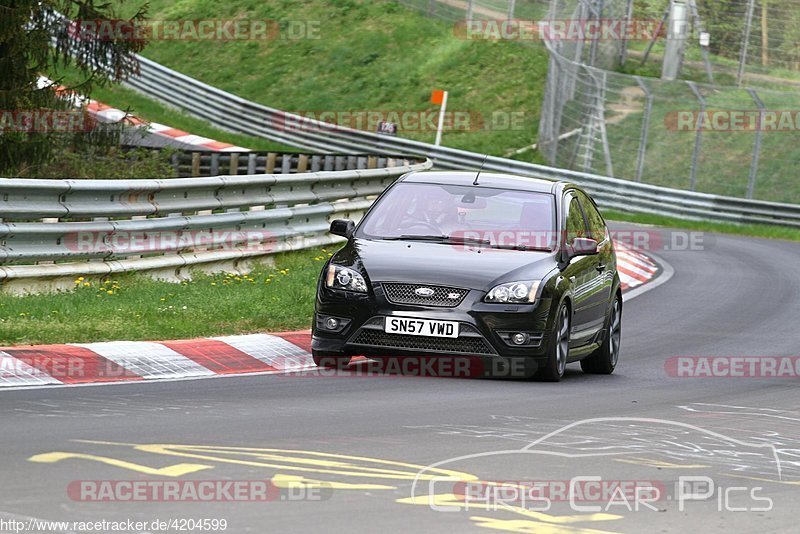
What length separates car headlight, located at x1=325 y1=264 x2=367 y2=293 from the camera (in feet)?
36.1

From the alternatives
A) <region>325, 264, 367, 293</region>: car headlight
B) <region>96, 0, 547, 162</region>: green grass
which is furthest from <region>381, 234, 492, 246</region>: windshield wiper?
<region>96, 0, 547, 162</region>: green grass

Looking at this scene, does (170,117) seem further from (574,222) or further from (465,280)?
(465,280)

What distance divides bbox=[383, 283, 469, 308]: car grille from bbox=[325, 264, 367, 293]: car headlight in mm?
198

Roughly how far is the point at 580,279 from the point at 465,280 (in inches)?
54.3

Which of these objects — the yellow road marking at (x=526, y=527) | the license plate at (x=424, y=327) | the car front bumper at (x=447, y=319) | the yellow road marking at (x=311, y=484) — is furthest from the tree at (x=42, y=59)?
the yellow road marking at (x=526, y=527)

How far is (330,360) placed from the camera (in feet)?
38.0

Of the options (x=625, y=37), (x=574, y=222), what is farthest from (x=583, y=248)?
(x=625, y=37)

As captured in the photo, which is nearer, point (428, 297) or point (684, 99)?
point (428, 297)

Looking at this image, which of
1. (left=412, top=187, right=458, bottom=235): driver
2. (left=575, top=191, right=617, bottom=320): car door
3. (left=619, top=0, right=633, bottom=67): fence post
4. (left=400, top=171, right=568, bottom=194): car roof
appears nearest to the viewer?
(left=412, top=187, right=458, bottom=235): driver

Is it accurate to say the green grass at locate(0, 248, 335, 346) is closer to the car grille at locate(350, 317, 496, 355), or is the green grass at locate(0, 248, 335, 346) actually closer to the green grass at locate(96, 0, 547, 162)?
the car grille at locate(350, 317, 496, 355)

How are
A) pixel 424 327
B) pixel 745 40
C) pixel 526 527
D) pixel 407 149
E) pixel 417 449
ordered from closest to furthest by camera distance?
pixel 526 527
pixel 417 449
pixel 424 327
pixel 745 40
pixel 407 149

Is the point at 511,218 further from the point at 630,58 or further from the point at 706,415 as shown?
the point at 630,58

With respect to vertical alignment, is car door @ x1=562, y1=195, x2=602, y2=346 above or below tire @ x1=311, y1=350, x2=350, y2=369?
above

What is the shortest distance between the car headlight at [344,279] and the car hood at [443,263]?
58mm
